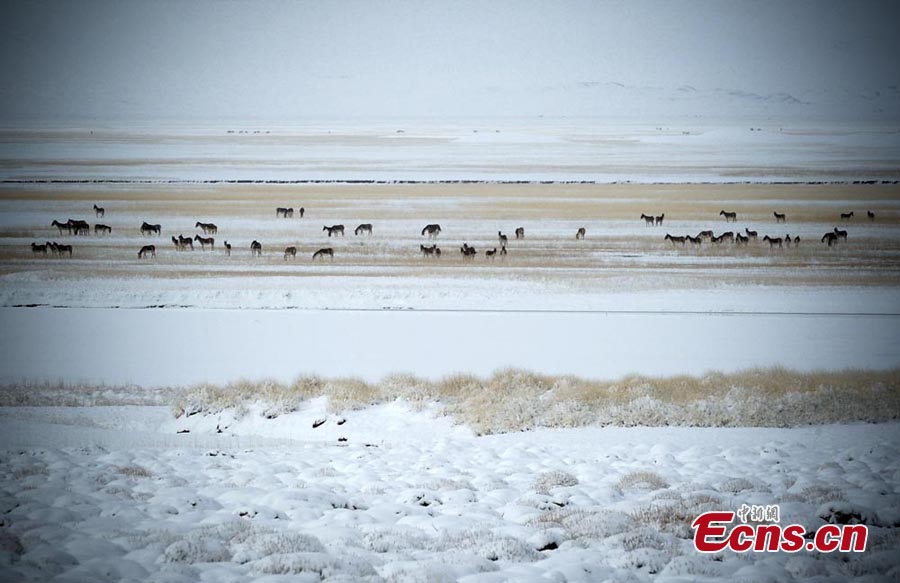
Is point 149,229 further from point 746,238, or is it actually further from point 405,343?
point 746,238

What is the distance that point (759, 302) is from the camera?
66.0ft

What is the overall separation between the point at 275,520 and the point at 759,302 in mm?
15720

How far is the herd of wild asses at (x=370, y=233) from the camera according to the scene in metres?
24.7

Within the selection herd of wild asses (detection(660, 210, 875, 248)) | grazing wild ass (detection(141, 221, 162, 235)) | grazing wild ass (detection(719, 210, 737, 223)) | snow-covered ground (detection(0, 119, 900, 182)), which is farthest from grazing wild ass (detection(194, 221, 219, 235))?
grazing wild ass (detection(719, 210, 737, 223))

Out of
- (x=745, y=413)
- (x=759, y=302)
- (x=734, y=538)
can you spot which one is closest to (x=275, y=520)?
(x=734, y=538)

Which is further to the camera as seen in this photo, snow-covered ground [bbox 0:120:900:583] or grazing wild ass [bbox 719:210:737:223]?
grazing wild ass [bbox 719:210:737:223]

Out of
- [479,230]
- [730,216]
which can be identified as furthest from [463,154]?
[730,216]

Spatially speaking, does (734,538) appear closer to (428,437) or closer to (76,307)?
(428,437)

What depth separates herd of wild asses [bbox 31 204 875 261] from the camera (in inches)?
973

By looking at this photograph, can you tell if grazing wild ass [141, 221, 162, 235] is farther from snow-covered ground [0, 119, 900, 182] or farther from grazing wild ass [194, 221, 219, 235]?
snow-covered ground [0, 119, 900, 182]

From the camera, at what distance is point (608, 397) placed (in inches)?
484

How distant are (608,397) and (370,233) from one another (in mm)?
17387

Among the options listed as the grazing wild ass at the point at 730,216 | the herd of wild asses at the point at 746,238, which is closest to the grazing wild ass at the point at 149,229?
the herd of wild asses at the point at 746,238

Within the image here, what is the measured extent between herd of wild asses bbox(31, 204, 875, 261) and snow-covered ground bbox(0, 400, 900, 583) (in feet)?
45.8
